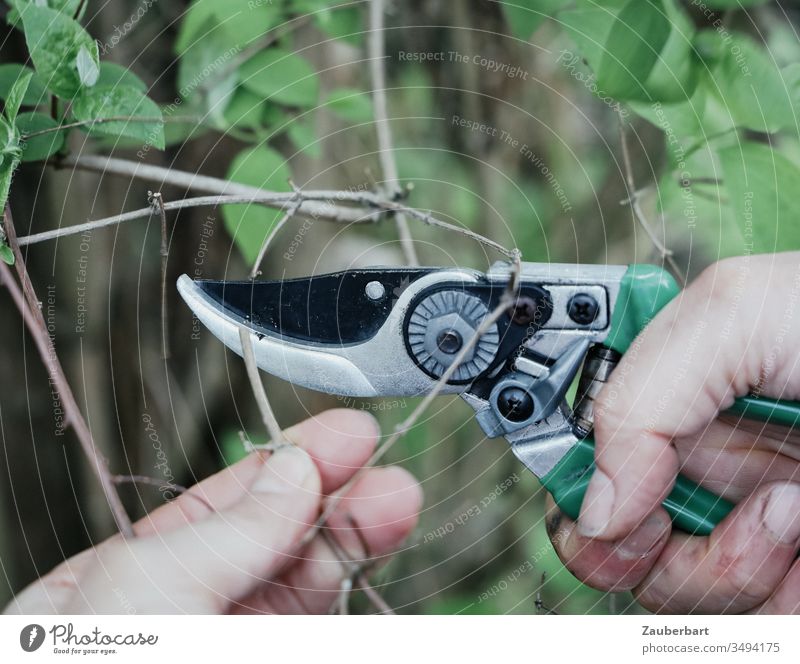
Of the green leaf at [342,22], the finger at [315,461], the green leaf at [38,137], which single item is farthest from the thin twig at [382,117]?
the green leaf at [38,137]

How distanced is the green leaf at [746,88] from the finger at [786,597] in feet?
1.04

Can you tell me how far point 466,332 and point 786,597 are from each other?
0.32 m

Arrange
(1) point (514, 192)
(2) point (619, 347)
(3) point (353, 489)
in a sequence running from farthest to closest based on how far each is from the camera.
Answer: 1. (1) point (514, 192)
2. (3) point (353, 489)
3. (2) point (619, 347)

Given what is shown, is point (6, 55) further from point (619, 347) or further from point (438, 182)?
point (619, 347)

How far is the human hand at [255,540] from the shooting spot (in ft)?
1.83

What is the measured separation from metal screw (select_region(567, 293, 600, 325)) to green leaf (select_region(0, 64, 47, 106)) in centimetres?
36

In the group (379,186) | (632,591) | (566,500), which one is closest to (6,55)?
(379,186)

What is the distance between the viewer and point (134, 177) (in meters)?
0.61

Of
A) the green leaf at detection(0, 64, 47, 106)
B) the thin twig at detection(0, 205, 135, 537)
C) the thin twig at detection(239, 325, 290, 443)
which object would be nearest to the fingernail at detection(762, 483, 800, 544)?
the thin twig at detection(239, 325, 290, 443)

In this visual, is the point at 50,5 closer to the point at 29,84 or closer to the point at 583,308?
the point at 29,84

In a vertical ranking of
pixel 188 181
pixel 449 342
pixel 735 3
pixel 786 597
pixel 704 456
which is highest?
pixel 735 3

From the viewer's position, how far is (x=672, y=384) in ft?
1.63

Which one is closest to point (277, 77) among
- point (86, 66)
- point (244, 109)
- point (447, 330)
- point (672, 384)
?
point (244, 109)
